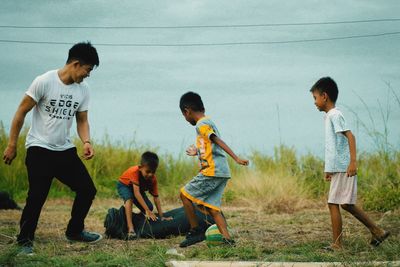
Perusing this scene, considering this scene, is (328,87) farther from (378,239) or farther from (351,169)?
(378,239)

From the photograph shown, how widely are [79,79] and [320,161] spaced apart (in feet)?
30.7

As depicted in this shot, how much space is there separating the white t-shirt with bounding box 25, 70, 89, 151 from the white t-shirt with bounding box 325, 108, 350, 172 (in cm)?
270

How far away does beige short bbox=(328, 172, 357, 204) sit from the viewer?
6.11 metres

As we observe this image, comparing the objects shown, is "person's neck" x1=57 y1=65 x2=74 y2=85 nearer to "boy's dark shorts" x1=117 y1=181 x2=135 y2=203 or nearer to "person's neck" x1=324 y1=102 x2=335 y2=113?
"boy's dark shorts" x1=117 y1=181 x2=135 y2=203

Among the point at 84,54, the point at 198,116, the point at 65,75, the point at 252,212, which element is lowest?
the point at 252,212

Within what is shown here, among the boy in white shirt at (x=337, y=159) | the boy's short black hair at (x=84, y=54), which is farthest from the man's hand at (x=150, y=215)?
the boy in white shirt at (x=337, y=159)

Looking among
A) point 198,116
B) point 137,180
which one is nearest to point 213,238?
point 198,116

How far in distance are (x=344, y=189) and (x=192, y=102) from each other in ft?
5.88

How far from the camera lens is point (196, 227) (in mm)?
6453

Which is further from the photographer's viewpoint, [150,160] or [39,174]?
[150,160]

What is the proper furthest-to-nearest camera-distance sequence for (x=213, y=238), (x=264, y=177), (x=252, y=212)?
(x=264, y=177)
(x=252, y=212)
(x=213, y=238)

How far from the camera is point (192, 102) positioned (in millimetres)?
6336

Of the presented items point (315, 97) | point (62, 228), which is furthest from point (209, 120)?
point (62, 228)

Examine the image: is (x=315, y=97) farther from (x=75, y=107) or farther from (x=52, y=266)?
(x=52, y=266)
